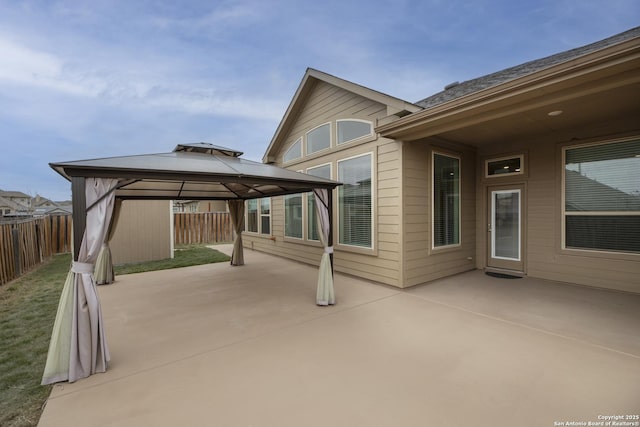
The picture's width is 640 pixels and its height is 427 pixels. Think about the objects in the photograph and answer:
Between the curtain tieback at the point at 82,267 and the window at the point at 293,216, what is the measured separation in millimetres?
5248

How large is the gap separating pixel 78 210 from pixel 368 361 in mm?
3032

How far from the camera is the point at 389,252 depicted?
4914 mm

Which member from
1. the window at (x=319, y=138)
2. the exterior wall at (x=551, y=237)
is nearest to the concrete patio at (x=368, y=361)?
the exterior wall at (x=551, y=237)

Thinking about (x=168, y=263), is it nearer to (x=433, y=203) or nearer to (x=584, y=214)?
(x=433, y=203)

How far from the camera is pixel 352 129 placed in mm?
5777

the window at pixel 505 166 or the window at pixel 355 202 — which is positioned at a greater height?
the window at pixel 505 166

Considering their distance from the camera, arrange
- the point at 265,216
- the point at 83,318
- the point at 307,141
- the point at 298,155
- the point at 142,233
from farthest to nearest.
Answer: the point at 265,216, the point at 142,233, the point at 298,155, the point at 307,141, the point at 83,318

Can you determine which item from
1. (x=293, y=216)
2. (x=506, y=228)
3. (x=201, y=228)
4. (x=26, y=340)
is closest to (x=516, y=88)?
(x=506, y=228)

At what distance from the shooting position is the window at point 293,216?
7551 mm

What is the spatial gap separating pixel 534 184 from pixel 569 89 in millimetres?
2926

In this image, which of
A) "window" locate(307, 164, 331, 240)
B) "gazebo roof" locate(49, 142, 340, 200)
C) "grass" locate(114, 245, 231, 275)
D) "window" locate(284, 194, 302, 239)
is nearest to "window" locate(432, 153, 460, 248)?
"gazebo roof" locate(49, 142, 340, 200)

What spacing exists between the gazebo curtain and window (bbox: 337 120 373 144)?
14.4ft

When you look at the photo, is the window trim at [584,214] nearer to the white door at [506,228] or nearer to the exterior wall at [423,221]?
the white door at [506,228]

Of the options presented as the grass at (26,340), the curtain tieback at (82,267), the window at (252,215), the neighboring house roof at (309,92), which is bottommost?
the grass at (26,340)
